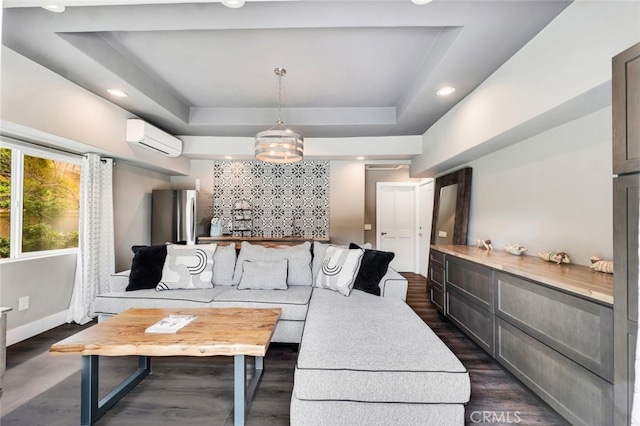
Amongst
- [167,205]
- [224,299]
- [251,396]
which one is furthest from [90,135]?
[251,396]

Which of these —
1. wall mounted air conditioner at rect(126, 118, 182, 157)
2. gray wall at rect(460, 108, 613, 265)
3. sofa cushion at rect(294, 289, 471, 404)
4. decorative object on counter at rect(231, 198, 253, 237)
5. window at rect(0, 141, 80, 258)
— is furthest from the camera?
decorative object on counter at rect(231, 198, 253, 237)

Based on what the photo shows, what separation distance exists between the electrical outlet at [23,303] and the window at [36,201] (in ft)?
1.39

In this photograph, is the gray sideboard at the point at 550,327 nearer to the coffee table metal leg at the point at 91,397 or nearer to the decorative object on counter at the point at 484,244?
the decorative object on counter at the point at 484,244

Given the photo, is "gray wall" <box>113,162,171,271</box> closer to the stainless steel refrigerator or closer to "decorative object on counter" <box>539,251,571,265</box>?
the stainless steel refrigerator

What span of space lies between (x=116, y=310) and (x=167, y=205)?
7.20 feet

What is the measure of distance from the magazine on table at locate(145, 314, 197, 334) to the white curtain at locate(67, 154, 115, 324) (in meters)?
2.03

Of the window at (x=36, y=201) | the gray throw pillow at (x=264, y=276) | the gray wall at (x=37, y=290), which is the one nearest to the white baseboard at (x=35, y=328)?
the gray wall at (x=37, y=290)

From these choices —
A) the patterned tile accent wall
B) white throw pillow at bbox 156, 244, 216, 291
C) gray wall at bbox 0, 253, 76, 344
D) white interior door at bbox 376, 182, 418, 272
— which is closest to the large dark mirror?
white interior door at bbox 376, 182, 418, 272

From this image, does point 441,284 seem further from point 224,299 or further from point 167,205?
point 167,205

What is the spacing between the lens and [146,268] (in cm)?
295

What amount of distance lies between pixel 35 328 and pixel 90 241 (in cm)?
96

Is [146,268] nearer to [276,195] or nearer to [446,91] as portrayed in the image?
[276,195]

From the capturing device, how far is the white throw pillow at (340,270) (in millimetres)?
2807

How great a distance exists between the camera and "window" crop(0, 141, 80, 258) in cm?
277
